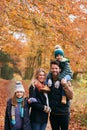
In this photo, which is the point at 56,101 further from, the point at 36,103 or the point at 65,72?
the point at 65,72

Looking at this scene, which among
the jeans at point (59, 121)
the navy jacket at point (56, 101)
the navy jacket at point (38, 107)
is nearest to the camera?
the navy jacket at point (38, 107)

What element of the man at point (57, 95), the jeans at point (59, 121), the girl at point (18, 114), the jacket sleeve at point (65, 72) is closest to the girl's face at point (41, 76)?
the man at point (57, 95)

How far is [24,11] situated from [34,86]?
602 centimetres

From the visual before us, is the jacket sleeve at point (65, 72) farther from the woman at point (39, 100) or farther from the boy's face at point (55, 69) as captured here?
the woman at point (39, 100)

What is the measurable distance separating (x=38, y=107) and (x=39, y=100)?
0.15 m

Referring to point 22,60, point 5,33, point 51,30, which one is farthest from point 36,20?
point 22,60

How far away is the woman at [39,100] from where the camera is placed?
21.4 feet

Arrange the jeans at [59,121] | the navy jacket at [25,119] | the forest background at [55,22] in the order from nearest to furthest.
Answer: the navy jacket at [25,119]
the jeans at [59,121]
the forest background at [55,22]

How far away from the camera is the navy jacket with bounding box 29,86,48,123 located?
6.54m

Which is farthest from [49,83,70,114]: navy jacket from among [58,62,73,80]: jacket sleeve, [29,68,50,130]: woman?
[58,62,73,80]: jacket sleeve

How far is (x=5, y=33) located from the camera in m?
15.8

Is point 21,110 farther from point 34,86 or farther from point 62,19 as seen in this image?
point 62,19

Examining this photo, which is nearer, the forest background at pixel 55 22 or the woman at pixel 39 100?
the woman at pixel 39 100

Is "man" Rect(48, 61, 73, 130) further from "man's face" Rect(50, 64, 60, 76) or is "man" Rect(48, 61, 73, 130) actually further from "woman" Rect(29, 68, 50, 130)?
"woman" Rect(29, 68, 50, 130)
